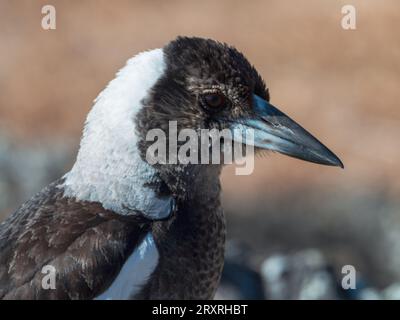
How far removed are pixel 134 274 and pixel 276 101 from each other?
6425mm

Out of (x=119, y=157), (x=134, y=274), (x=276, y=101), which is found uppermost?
(x=276, y=101)

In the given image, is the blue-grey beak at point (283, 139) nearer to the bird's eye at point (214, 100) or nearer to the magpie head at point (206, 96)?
the magpie head at point (206, 96)

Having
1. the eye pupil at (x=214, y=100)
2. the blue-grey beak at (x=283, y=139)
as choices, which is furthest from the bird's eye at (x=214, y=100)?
the blue-grey beak at (x=283, y=139)

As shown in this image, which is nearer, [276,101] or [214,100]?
[214,100]

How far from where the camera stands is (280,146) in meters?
4.43

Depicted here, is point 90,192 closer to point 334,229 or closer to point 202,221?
point 202,221

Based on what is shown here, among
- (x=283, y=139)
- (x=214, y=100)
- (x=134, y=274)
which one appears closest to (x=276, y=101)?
(x=283, y=139)

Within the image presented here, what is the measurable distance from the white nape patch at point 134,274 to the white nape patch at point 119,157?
0.19 meters

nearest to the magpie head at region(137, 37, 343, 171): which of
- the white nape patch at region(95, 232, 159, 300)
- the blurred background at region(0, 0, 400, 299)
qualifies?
the white nape patch at region(95, 232, 159, 300)

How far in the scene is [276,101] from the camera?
33.6ft

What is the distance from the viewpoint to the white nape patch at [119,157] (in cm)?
417

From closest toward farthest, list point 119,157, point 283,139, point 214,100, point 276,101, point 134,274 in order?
1. point 134,274
2. point 119,157
3. point 214,100
4. point 283,139
5. point 276,101

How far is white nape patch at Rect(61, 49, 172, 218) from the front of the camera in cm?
417

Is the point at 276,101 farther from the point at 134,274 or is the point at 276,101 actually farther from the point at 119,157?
the point at 134,274
